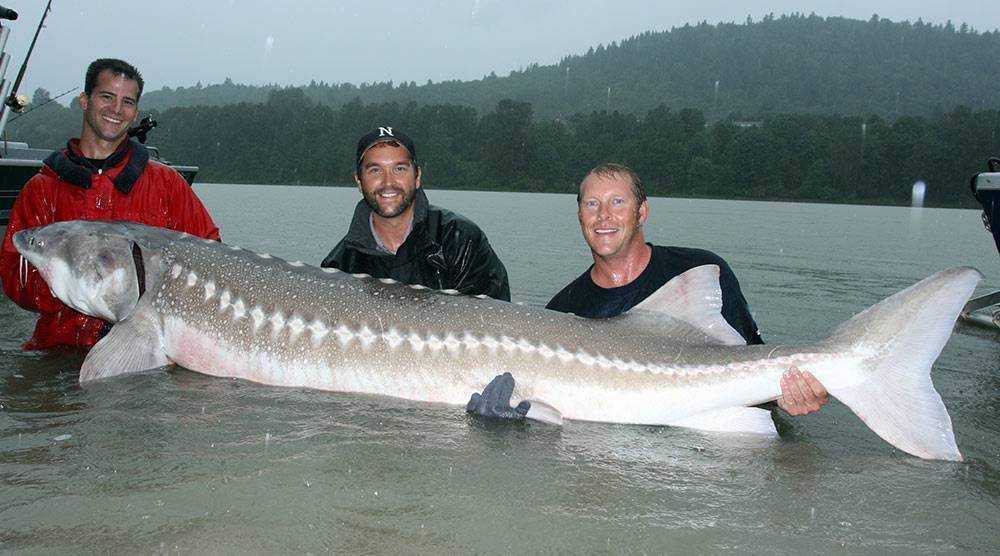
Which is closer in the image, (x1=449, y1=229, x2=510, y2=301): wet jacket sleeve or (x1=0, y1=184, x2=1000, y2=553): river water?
(x1=0, y1=184, x2=1000, y2=553): river water

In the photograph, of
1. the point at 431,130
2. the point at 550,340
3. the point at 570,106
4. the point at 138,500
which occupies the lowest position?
the point at 138,500

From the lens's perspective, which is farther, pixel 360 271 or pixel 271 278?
pixel 360 271

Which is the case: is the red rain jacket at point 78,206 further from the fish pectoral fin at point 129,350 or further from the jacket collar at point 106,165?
the fish pectoral fin at point 129,350

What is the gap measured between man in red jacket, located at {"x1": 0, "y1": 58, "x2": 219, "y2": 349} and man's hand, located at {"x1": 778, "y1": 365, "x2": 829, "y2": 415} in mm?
4094

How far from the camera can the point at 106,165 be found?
5.47 meters

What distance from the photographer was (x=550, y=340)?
399 cm

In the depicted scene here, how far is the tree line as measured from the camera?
7750 cm

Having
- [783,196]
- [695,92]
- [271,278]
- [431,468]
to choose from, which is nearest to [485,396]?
[431,468]

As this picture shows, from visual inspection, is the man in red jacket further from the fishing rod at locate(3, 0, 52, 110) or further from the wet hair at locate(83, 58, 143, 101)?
the fishing rod at locate(3, 0, 52, 110)

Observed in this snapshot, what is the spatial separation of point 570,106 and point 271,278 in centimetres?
15997

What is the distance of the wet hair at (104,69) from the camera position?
5449 mm

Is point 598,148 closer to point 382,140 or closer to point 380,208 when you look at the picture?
point 382,140

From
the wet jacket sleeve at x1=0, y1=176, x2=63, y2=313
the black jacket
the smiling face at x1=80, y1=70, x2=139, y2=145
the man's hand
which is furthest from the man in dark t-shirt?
the wet jacket sleeve at x1=0, y1=176, x2=63, y2=313

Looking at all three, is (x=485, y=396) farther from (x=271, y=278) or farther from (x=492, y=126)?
(x=492, y=126)
